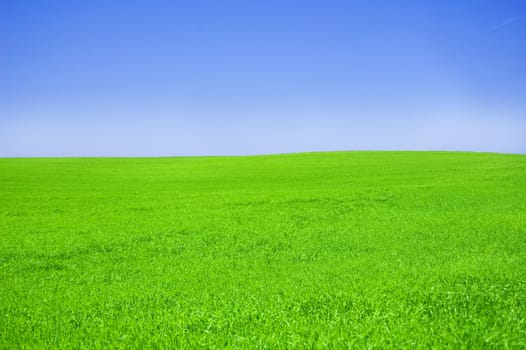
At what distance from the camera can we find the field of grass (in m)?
5.11

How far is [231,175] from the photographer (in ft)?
101

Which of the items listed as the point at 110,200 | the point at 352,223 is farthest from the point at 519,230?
the point at 110,200

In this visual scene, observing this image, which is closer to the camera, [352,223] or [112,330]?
[112,330]

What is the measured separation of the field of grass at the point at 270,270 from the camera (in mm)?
5105

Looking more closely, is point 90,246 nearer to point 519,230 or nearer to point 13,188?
point 519,230

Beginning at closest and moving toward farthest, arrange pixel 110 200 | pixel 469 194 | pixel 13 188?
1. pixel 469 194
2. pixel 110 200
3. pixel 13 188

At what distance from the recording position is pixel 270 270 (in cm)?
812

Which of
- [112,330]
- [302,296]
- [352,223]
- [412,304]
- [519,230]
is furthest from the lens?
[352,223]

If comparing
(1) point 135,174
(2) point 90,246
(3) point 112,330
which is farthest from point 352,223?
(1) point 135,174

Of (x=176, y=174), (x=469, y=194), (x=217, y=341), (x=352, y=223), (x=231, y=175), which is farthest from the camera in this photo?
(x=176, y=174)

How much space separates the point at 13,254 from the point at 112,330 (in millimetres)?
5790

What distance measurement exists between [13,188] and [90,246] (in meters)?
17.5

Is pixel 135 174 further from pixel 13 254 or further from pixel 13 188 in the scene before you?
pixel 13 254

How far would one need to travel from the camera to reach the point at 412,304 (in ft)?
19.2
